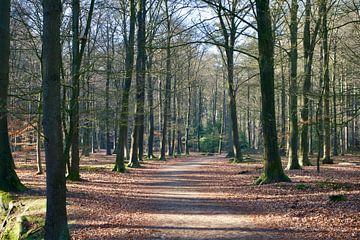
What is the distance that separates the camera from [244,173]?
21.0m

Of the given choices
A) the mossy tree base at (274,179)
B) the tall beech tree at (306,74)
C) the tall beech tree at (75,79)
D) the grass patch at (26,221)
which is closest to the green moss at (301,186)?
the mossy tree base at (274,179)

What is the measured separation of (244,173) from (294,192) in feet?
26.1

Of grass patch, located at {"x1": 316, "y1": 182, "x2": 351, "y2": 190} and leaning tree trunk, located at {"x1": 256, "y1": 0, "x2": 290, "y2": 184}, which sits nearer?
grass patch, located at {"x1": 316, "y1": 182, "x2": 351, "y2": 190}

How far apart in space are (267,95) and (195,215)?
7.10m

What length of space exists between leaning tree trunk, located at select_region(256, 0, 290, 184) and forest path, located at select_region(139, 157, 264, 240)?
224cm

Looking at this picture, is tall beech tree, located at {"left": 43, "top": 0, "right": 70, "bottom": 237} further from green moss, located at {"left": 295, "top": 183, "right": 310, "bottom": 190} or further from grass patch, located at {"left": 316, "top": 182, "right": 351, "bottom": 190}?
grass patch, located at {"left": 316, "top": 182, "right": 351, "bottom": 190}

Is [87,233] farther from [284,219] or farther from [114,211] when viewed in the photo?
[284,219]

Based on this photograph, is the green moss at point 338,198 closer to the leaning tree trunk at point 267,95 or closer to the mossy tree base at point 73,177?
the leaning tree trunk at point 267,95

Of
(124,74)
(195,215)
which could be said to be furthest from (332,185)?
(124,74)

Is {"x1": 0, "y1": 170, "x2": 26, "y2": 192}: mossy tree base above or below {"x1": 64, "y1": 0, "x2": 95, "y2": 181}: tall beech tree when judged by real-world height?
below

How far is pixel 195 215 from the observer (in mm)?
10195

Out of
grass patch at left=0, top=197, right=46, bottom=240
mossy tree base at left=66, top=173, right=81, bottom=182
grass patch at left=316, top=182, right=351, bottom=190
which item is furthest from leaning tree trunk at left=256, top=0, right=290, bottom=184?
grass patch at left=0, top=197, right=46, bottom=240

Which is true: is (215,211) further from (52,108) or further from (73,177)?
(73,177)

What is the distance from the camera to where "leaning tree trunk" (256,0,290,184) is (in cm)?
1539
